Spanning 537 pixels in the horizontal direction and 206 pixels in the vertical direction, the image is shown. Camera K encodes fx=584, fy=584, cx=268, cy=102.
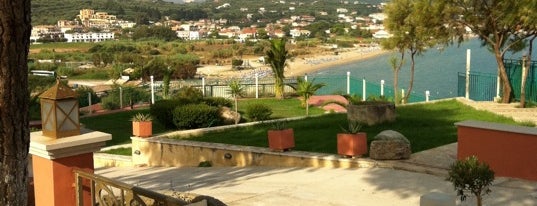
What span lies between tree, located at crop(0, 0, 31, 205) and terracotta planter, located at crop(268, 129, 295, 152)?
7526 mm

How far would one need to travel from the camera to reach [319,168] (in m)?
10.2

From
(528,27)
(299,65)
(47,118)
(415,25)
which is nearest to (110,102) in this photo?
(415,25)

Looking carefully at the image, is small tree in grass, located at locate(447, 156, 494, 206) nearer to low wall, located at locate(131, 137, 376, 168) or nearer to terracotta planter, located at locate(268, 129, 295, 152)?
low wall, located at locate(131, 137, 376, 168)

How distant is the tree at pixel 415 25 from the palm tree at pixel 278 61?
485cm

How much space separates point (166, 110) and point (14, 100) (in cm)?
1381

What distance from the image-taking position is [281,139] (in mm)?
10805

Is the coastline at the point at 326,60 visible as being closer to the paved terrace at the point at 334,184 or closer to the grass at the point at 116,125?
the grass at the point at 116,125

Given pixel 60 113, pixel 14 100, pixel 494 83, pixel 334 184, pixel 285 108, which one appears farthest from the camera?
pixel 285 108

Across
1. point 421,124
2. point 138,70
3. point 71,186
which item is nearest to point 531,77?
point 421,124

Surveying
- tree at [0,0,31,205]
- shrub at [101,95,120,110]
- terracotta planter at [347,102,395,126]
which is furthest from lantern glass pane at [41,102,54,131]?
shrub at [101,95,120,110]

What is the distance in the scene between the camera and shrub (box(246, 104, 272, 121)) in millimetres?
18062

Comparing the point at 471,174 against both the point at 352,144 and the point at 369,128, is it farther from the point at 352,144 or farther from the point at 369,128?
the point at 369,128

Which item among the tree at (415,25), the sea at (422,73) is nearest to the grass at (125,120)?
the tree at (415,25)

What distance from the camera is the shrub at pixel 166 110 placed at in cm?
1698
